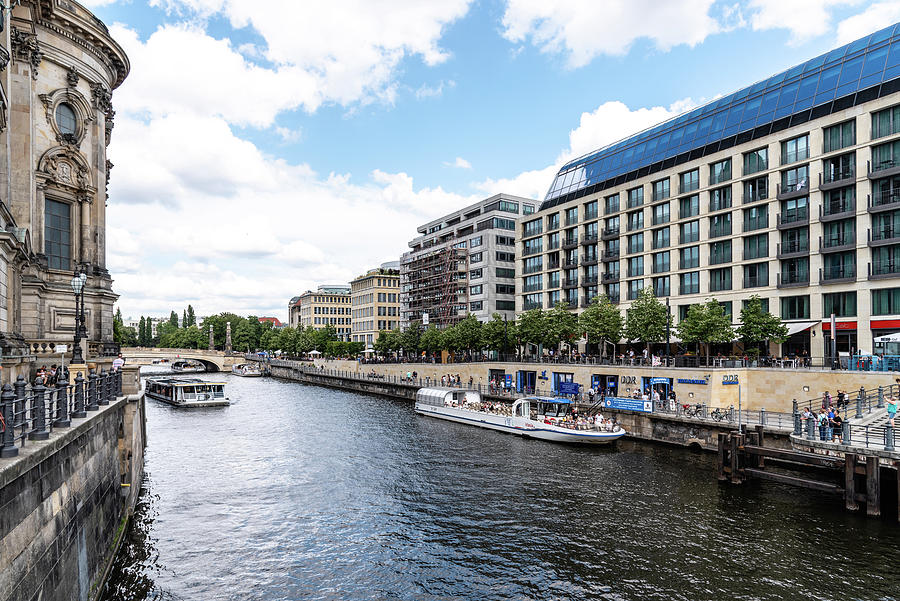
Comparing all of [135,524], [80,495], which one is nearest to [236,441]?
[135,524]

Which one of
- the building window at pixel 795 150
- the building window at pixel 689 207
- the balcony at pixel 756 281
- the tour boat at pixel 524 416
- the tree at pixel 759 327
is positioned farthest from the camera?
the building window at pixel 689 207

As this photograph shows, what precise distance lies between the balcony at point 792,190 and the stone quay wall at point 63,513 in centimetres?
5886

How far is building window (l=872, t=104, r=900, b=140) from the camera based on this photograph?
1938 inches

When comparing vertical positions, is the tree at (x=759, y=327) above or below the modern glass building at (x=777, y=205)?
below

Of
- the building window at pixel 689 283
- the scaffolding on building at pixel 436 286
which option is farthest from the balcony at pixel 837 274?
the scaffolding on building at pixel 436 286

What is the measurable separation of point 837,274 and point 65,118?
62060 mm

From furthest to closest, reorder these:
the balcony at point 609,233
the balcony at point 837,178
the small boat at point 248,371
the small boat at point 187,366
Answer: the small boat at point 187,366 < the small boat at point 248,371 < the balcony at point 609,233 < the balcony at point 837,178

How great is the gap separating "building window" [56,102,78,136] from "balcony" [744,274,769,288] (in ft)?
196

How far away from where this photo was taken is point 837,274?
5281 centimetres

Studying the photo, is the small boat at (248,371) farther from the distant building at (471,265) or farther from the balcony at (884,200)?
the balcony at (884,200)

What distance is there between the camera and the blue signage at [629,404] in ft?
145

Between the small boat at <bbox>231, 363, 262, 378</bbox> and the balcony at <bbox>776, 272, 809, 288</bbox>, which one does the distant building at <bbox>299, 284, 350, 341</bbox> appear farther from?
the balcony at <bbox>776, 272, 809, 288</bbox>

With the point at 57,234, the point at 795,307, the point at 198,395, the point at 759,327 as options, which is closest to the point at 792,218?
the point at 795,307

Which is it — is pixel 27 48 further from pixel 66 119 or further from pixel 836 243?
pixel 836 243
